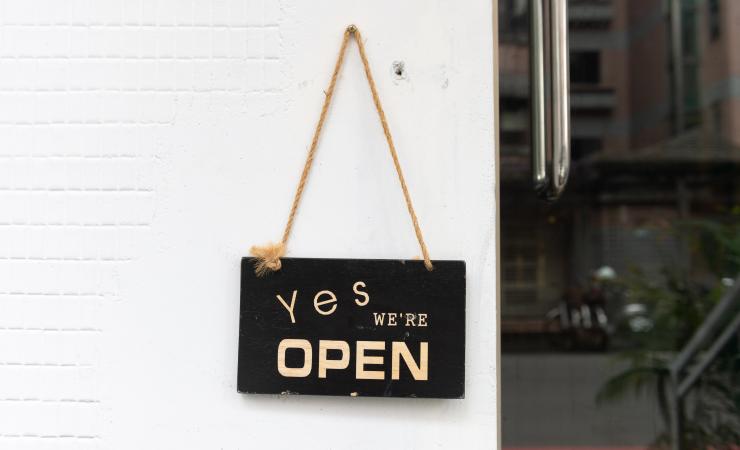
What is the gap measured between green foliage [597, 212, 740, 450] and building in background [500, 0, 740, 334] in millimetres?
612

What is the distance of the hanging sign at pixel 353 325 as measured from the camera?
40.3 inches

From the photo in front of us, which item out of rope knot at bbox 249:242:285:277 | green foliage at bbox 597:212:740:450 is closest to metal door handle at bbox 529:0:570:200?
rope knot at bbox 249:242:285:277

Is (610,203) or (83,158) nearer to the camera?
(83,158)

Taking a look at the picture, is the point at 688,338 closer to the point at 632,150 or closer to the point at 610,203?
the point at 610,203

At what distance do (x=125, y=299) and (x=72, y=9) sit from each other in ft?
1.56

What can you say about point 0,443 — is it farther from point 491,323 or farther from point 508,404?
point 508,404

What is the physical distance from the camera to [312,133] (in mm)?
1069

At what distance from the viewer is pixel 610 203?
607 cm

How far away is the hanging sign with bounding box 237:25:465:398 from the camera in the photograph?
1.02m

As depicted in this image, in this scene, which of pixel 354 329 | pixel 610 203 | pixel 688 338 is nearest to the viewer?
pixel 354 329

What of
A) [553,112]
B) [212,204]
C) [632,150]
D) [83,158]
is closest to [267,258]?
[212,204]

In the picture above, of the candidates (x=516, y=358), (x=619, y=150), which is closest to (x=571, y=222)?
(x=619, y=150)

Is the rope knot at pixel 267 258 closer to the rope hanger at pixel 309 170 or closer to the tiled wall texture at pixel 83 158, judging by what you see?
the rope hanger at pixel 309 170

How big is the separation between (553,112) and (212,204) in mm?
540
